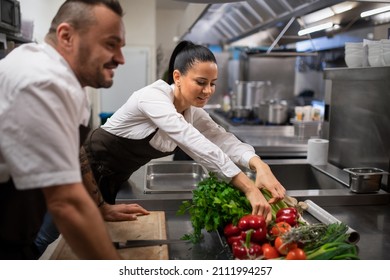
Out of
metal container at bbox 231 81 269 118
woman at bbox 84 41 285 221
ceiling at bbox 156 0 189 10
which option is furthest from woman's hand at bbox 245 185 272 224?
metal container at bbox 231 81 269 118

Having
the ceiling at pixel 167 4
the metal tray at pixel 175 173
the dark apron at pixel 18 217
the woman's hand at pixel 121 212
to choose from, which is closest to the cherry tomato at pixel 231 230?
the woman's hand at pixel 121 212

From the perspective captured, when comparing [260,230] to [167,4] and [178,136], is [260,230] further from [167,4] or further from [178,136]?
[167,4]

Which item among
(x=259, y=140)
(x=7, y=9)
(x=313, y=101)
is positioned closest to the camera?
(x=7, y=9)

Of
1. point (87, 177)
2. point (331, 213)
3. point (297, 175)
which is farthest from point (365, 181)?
point (87, 177)

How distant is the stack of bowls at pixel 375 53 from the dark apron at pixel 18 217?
1.22 metres

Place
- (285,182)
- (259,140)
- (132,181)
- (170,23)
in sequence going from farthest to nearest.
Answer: (170,23) < (259,140) < (285,182) < (132,181)

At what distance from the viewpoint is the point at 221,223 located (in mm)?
1086

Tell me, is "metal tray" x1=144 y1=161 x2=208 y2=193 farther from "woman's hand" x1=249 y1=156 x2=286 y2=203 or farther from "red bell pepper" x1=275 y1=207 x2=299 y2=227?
"red bell pepper" x1=275 y1=207 x2=299 y2=227

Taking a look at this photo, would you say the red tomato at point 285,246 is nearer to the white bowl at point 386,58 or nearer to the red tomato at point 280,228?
the red tomato at point 280,228

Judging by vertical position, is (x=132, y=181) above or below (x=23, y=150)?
below

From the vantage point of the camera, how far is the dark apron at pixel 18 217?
752 millimetres
